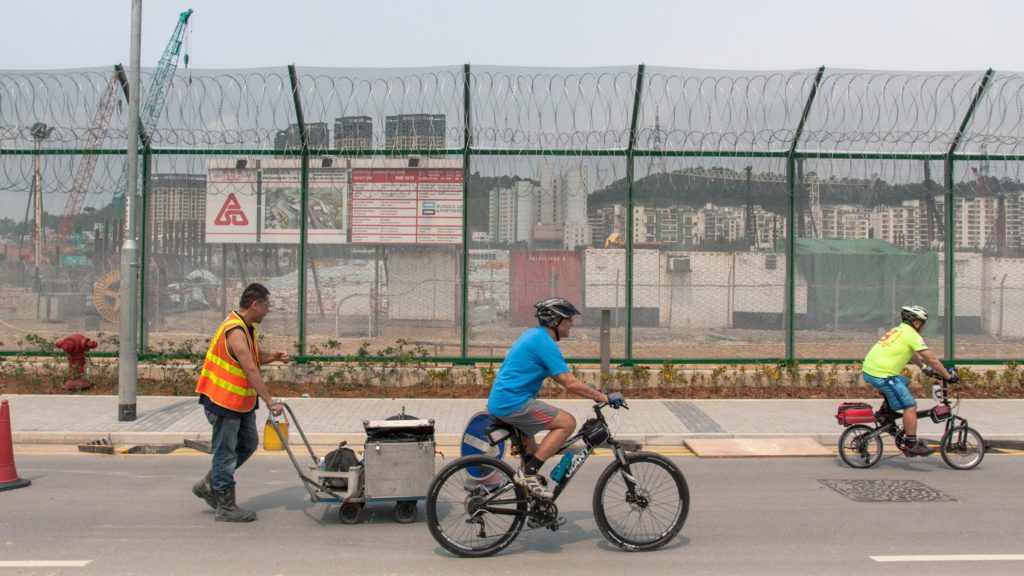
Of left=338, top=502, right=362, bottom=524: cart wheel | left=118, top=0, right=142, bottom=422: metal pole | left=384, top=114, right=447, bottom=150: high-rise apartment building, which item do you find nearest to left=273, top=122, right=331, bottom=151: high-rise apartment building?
left=384, top=114, right=447, bottom=150: high-rise apartment building

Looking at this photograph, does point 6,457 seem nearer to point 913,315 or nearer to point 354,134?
point 354,134

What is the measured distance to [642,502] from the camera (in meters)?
6.07

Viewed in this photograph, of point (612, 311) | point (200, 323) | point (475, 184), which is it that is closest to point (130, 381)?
point (200, 323)

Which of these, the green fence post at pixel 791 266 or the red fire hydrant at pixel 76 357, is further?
the green fence post at pixel 791 266

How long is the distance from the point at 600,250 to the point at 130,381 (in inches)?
281

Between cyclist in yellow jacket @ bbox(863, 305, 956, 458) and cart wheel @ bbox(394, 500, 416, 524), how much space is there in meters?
5.03

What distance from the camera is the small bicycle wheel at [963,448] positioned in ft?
29.5

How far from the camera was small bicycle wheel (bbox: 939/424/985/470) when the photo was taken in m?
8.98

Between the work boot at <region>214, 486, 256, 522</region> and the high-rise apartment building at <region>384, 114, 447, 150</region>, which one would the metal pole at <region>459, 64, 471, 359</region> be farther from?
the work boot at <region>214, 486, 256, 522</region>

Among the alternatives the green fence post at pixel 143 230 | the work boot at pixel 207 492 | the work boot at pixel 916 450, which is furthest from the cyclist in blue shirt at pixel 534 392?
the green fence post at pixel 143 230

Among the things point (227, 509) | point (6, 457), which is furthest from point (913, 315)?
point (6, 457)

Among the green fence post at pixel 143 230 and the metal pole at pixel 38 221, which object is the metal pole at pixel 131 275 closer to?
the green fence post at pixel 143 230

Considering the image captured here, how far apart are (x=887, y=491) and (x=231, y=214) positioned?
10495mm

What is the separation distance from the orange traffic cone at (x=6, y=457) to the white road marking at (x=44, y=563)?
2286 mm
